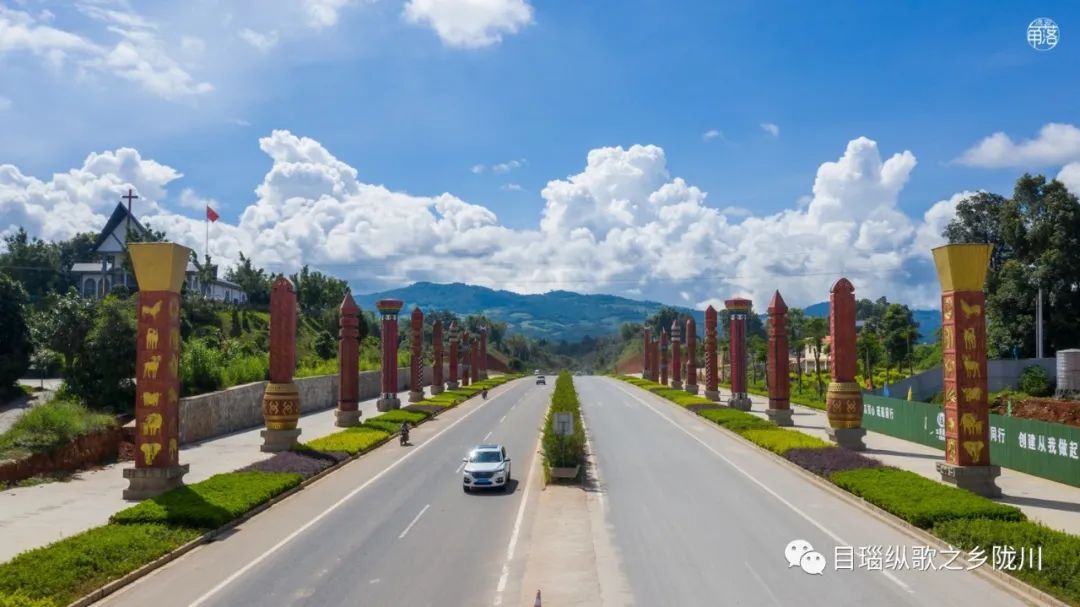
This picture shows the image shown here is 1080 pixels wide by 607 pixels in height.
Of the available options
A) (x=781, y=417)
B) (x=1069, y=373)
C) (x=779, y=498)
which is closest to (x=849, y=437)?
(x=781, y=417)

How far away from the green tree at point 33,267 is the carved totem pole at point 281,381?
72.2 m

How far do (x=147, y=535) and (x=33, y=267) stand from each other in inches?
3560

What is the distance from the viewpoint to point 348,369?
43.6m

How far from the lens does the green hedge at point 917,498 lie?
19.2m

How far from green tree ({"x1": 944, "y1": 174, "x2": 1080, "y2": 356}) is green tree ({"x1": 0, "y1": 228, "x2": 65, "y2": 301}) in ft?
327

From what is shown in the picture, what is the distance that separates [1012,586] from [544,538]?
9.77 meters

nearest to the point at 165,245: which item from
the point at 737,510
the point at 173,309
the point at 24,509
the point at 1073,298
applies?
the point at 173,309

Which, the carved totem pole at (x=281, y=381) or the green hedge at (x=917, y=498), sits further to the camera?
the carved totem pole at (x=281, y=381)

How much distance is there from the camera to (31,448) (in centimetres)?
2766

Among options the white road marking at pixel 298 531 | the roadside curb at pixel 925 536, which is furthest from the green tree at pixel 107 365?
the roadside curb at pixel 925 536

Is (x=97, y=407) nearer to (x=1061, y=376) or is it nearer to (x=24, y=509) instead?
(x=24, y=509)

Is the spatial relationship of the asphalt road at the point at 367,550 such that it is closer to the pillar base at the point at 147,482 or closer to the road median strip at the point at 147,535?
the road median strip at the point at 147,535

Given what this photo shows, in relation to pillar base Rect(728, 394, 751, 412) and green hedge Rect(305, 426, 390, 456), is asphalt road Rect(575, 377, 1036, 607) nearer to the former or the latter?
green hedge Rect(305, 426, 390, 456)

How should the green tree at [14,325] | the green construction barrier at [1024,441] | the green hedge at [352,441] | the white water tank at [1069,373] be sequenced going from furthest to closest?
the green tree at [14,325], the white water tank at [1069,373], the green hedge at [352,441], the green construction barrier at [1024,441]
